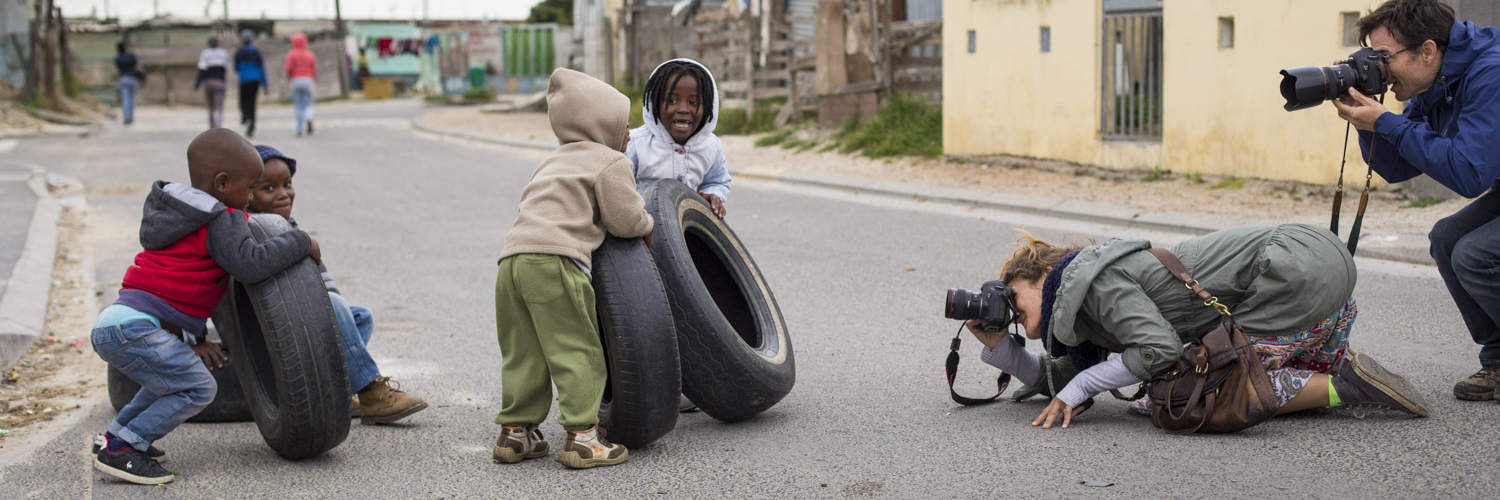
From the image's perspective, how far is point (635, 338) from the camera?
14.2ft

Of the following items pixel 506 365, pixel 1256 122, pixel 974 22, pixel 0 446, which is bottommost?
pixel 0 446

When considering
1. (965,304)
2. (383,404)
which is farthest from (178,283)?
(965,304)

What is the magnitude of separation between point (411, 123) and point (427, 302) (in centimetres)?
1902

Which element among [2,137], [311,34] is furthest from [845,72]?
[311,34]

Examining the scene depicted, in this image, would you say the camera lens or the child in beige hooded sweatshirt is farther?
the camera lens

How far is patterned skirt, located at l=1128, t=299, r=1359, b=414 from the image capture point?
4559 millimetres

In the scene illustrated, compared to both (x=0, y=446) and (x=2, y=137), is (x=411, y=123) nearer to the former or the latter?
(x=2, y=137)

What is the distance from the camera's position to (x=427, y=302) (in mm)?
7980

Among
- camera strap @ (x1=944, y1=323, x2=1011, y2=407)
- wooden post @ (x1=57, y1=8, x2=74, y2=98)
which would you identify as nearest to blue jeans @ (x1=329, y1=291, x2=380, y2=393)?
camera strap @ (x1=944, y1=323, x2=1011, y2=407)

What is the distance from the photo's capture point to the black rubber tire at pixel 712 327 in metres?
4.66

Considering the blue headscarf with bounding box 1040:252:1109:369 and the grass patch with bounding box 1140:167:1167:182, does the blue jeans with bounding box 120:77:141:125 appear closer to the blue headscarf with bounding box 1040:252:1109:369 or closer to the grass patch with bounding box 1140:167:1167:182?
the grass patch with bounding box 1140:167:1167:182

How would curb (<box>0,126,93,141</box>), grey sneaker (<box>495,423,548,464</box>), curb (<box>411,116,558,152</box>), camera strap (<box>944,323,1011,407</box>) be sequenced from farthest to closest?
1. curb (<box>0,126,93,141</box>)
2. curb (<box>411,116,558,152</box>)
3. camera strap (<box>944,323,1011,407</box>)
4. grey sneaker (<box>495,423,548,464</box>)

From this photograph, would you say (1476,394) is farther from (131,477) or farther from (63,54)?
(63,54)

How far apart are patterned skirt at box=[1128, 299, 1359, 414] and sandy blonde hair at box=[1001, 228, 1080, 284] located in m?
0.72
